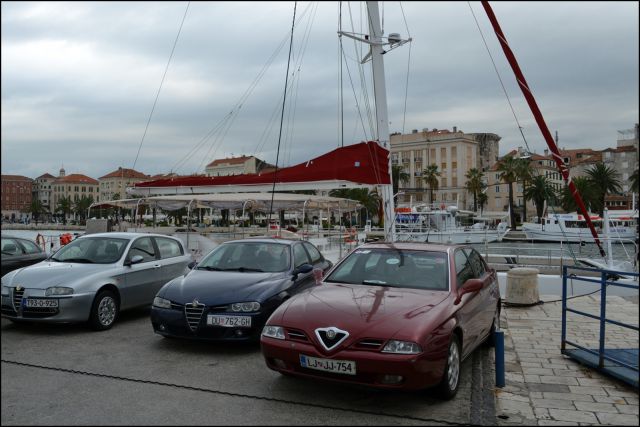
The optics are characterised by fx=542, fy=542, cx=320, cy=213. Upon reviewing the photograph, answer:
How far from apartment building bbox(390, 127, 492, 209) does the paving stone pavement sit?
79807 mm

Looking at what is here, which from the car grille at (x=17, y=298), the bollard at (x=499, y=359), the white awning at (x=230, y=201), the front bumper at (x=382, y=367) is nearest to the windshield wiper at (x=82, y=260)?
the car grille at (x=17, y=298)

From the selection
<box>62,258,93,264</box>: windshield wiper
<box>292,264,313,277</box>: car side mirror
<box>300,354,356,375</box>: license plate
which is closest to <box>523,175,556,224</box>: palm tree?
<box>292,264,313,277</box>: car side mirror

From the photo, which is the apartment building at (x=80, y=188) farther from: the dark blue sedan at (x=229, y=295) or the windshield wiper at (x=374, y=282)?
the windshield wiper at (x=374, y=282)

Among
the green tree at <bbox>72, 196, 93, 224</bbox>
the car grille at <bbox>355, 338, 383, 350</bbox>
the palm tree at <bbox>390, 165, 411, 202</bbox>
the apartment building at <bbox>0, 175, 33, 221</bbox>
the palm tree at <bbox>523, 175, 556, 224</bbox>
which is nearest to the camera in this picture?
the apartment building at <bbox>0, 175, 33, 221</bbox>

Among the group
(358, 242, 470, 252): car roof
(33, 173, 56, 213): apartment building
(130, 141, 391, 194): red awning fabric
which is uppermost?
(130, 141, 391, 194): red awning fabric

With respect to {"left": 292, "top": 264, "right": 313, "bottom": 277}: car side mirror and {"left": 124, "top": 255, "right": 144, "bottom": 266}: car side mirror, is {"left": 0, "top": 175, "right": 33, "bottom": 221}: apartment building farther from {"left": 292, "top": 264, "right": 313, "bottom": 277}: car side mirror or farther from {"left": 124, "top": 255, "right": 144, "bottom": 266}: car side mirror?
{"left": 292, "top": 264, "right": 313, "bottom": 277}: car side mirror

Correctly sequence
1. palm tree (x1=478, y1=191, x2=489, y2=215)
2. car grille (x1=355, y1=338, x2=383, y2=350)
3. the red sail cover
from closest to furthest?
car grille (x1=355, y1=338, x2=383, y2=350)
the red sail cover
palm tree (x1=478, y1=191, x2=489, y2=215)

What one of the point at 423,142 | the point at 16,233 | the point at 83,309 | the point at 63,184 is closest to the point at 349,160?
A: the point at 83,309

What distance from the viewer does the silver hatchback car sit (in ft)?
25.8

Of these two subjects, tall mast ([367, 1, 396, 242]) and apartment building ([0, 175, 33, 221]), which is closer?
apartment building ([0, 175, 33, 221])

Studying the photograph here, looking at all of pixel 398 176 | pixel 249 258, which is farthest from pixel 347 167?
pixel 398 176

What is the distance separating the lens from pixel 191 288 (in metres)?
7.41

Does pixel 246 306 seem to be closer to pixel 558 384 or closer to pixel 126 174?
pixel 558 384

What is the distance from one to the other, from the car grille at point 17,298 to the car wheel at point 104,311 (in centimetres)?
100
